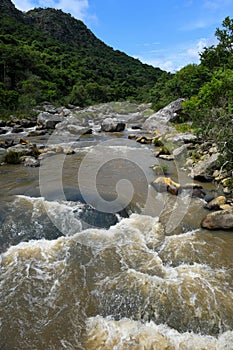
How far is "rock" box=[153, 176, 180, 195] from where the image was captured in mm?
9094

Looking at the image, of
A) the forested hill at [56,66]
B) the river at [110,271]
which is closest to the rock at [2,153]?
the river at [110,271]

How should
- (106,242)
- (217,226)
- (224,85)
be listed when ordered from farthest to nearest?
(224,85) → (217,226) → (106,242)

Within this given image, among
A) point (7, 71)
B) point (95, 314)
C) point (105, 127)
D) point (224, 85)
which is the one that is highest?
point (7, 71)

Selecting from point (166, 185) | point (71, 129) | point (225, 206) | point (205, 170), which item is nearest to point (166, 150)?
point (205, 170)

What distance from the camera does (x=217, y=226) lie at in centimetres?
676

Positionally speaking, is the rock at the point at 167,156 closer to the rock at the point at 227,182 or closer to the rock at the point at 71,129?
the rock at the point at 227,182

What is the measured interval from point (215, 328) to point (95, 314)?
1887 mm

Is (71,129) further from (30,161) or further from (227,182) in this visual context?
(227,182)

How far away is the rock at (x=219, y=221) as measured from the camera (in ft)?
21.9

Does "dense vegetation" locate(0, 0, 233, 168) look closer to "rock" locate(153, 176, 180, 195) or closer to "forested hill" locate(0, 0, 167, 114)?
"forested hill" locate(0, 0, 167, 114)

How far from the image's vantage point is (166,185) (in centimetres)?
954

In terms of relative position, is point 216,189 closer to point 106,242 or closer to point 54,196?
point 106,242

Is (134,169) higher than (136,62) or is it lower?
lower

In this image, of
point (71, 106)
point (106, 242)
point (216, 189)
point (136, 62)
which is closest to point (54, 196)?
point (106, 242)
